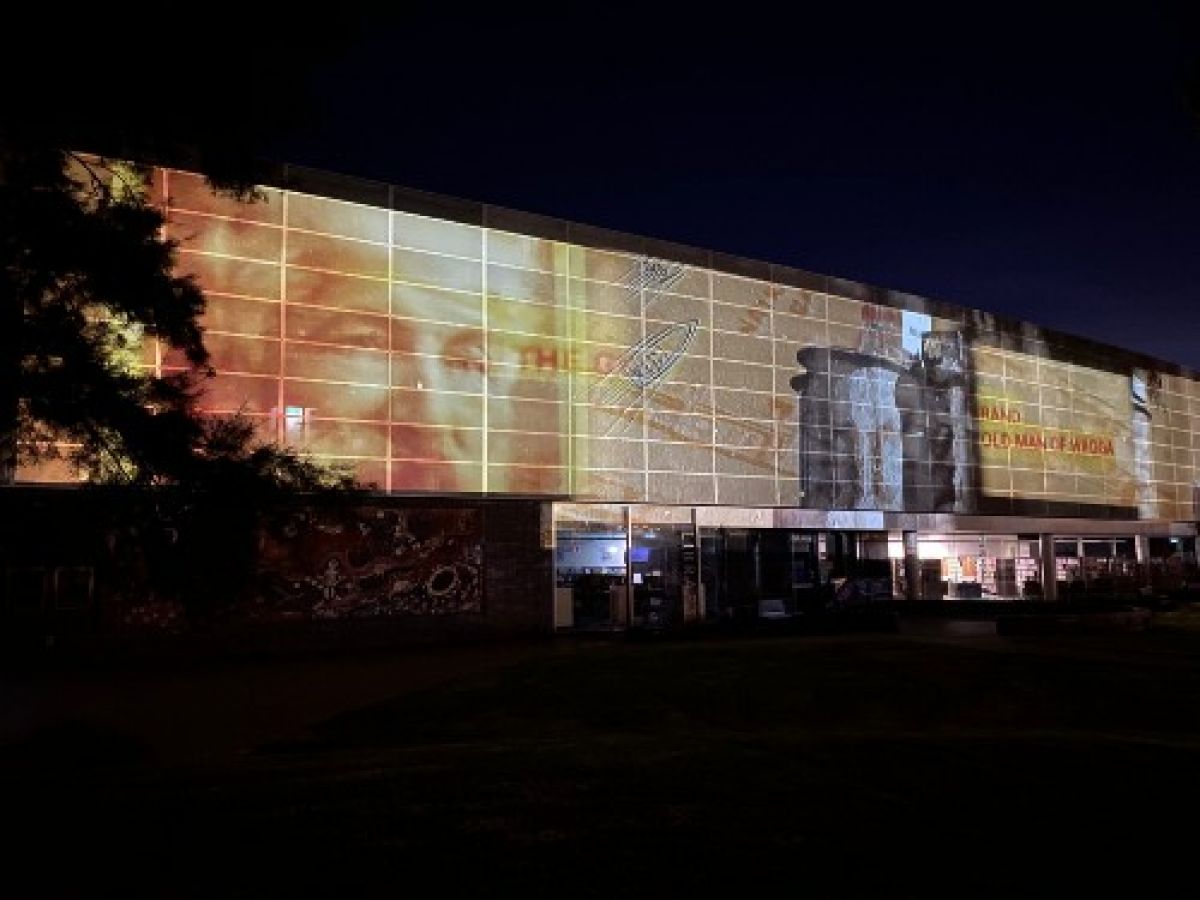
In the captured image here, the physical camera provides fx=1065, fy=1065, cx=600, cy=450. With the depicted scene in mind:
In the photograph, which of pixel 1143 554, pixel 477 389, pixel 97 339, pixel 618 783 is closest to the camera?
pixel 618 783

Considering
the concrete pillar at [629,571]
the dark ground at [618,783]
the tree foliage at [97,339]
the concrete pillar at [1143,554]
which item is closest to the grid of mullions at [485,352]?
the concrete pillar at [629,571]

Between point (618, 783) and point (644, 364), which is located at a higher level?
point (644, 364)

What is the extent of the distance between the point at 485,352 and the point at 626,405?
4849 millimetres

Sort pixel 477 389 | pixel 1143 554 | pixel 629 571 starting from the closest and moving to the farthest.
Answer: pixel 477 389
pixel 629 571
pixel 1143 554

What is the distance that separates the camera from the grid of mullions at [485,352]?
973 inches

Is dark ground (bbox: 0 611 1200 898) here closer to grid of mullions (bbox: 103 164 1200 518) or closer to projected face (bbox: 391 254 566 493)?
grid of mullions (bbox: 103 164 1200 518)

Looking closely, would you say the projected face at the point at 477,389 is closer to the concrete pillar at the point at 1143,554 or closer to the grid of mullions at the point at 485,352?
the grid of mullions at the point at 485,352

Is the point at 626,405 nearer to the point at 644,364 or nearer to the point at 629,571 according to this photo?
the point at 644,364

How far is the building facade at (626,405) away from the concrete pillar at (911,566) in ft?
0.35

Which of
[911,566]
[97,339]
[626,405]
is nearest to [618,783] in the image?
[97,339]

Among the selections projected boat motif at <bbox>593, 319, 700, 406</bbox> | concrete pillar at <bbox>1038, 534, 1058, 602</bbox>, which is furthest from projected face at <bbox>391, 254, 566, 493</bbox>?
concrete pillar at <bbox>1038, 534, 1058, 602</bbox>

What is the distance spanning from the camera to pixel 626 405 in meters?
30.8

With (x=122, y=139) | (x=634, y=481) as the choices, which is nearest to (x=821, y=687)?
(x=122, y=139)

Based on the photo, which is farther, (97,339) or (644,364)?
(644,364)
